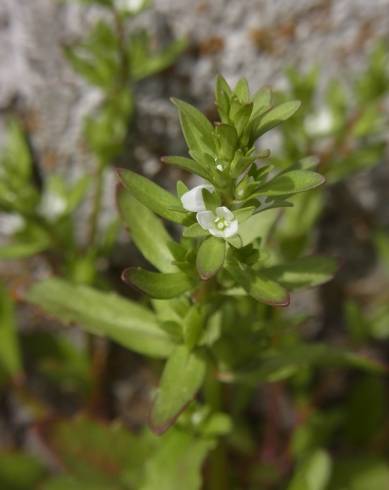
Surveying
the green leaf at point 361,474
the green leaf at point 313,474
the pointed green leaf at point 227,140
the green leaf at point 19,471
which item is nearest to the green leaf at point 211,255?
the pointed green leaf at point 227,140

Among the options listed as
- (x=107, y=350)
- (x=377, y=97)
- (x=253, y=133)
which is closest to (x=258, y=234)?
(x=253, y=133)

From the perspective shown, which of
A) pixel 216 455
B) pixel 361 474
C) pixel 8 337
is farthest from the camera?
pixel 8 337

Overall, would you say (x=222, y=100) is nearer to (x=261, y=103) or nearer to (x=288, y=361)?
(x=261, y=103)

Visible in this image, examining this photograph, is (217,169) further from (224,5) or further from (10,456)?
(10,456)

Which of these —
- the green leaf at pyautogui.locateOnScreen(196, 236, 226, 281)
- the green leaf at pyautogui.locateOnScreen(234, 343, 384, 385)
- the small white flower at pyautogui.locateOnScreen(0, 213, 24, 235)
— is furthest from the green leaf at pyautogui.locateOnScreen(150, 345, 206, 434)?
the small white flower at pyautogui.locateOnScreen(0, 213, 24, 235)

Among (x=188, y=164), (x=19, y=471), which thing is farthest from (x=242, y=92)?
(x=19, y=471)

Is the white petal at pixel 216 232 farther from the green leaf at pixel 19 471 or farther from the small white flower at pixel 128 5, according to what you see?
the green leaf at pixel 19 471
